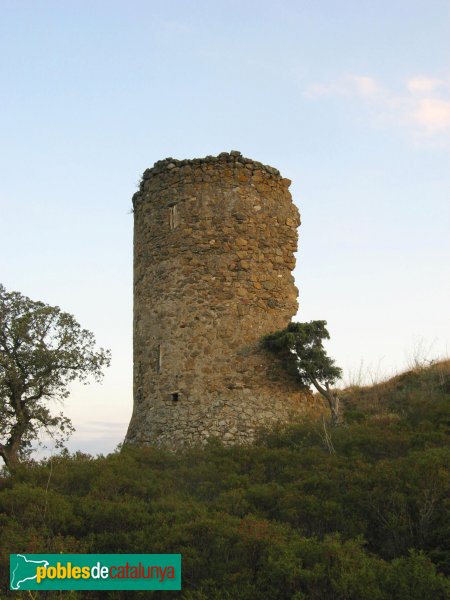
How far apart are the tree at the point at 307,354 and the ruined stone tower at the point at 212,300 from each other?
28cm

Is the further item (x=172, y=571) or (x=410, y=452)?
(x=410, y=452)

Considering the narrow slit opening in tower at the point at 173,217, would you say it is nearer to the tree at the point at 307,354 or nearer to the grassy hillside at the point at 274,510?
the tree at the point at 307,354

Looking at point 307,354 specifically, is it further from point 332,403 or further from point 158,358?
point 158,358

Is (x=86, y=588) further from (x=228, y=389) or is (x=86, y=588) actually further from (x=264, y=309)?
(x=264, y=309)

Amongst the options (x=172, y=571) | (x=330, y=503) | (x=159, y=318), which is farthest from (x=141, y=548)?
(x=159, y=318)

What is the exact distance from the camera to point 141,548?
7.65 metres

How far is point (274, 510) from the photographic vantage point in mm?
9125

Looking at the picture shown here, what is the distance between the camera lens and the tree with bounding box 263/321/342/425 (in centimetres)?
1366

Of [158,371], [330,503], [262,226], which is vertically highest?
[262,226]

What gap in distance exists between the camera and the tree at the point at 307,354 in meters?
13.7

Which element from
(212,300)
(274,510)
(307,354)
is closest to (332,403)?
(307,354)

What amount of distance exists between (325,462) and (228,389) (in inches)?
134

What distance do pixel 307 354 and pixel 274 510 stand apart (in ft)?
16.6

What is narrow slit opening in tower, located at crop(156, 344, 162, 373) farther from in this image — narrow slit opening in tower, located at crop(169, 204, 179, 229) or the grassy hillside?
narrow slit opening in tower, located at crop(169, 204, 179, 229)
